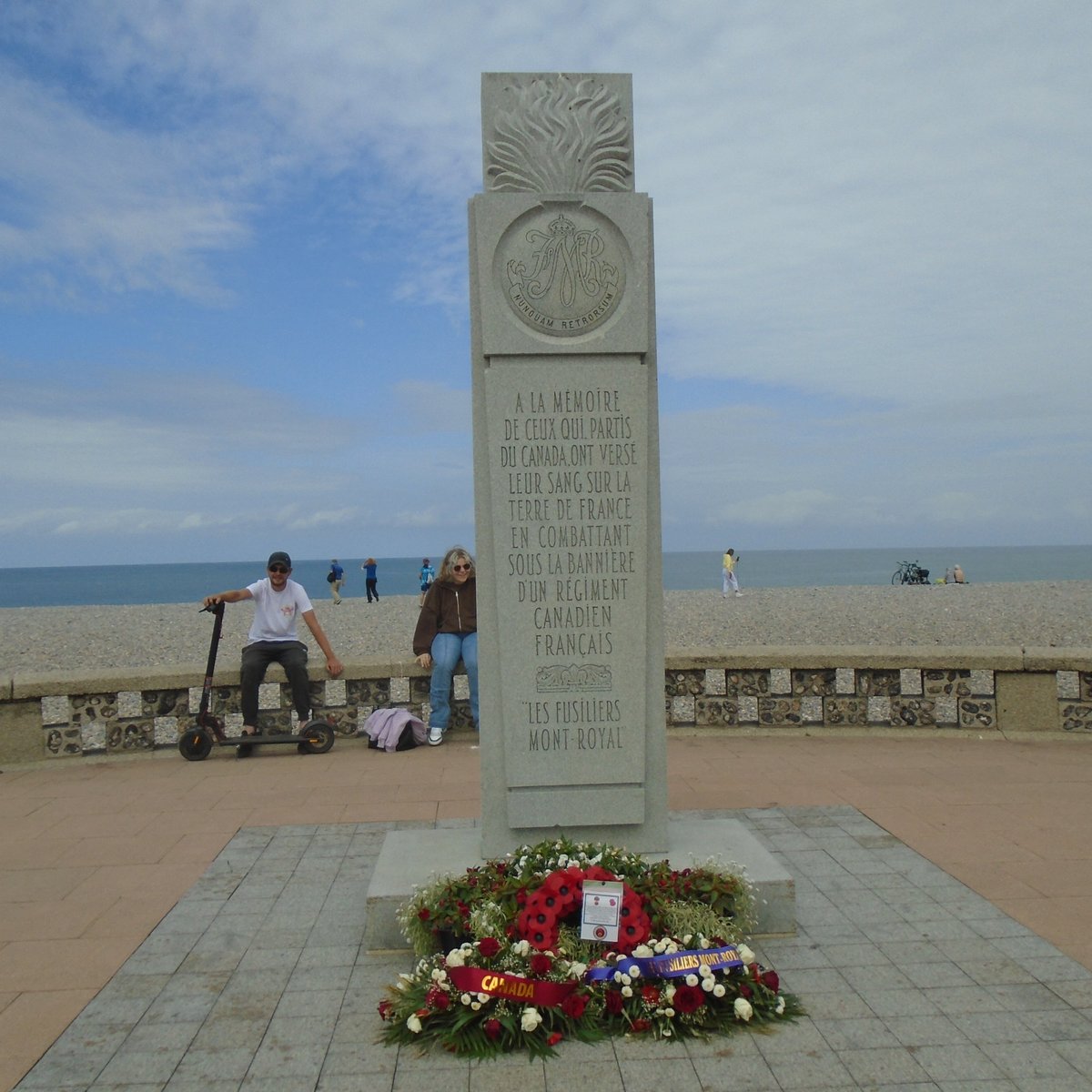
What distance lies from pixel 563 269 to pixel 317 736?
5.21 m

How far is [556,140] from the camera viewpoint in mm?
4953

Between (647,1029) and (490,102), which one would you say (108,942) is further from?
(490,102)

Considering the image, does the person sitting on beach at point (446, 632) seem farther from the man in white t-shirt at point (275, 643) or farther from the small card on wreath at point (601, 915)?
the small card on wreath at point (601, 915)

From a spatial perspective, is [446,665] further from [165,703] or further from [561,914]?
[561,914]

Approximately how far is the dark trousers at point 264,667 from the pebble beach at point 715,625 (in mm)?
8927

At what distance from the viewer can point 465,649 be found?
341 inches

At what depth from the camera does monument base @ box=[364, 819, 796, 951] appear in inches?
179

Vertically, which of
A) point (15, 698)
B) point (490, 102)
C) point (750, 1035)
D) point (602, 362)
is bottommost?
point (750, 1035)

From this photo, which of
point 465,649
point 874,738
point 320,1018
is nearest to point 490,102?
point 320,1018

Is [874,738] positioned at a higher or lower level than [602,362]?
lower

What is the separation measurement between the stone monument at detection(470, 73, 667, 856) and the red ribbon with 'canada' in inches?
51.3

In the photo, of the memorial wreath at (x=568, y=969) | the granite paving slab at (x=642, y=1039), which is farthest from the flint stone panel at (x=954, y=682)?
the memorial wreath at (x=568, y=969)

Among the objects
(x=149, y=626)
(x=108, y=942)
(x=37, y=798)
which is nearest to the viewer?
(x=108, y=942)

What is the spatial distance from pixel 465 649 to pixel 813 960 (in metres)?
4.76
